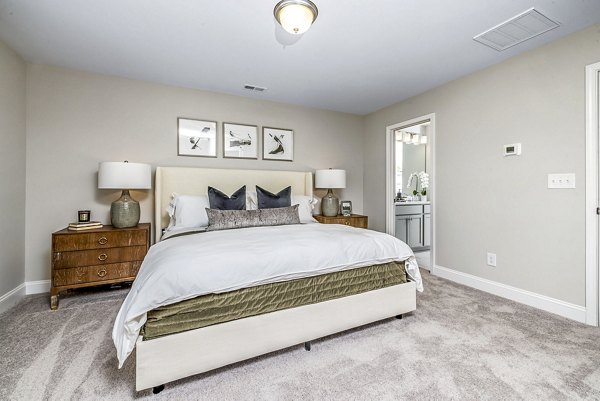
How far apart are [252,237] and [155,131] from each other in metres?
2.24

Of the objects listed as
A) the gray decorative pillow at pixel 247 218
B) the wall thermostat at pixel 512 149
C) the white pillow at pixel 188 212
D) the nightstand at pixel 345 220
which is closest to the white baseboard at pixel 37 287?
the white pillow at pixel 188 212

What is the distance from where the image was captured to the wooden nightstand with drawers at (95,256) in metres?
2.46

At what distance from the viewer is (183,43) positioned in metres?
2.44

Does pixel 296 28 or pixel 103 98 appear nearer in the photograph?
pixel 296 28

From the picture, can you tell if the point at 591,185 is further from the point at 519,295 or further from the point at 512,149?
the point at 519,295

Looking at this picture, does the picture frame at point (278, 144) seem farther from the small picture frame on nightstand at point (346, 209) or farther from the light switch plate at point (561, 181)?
the light switch plate at point (561, 181)

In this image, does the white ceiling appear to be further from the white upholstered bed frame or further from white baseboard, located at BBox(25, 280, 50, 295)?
white baseboard, located at BBox(25, 280, 50, 295)

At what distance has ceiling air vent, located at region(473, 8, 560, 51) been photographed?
6.75ft

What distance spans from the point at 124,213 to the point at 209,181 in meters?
1.01

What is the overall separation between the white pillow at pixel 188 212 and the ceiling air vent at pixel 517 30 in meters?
3.09

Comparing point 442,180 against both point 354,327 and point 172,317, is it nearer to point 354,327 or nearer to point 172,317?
point 354,327

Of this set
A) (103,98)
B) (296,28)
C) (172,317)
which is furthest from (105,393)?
(103,98)

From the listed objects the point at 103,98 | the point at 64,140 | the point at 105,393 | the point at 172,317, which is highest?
the point at 103,98

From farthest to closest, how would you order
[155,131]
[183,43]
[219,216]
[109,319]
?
[155,131], [219,216], [183,43], [109,319]
